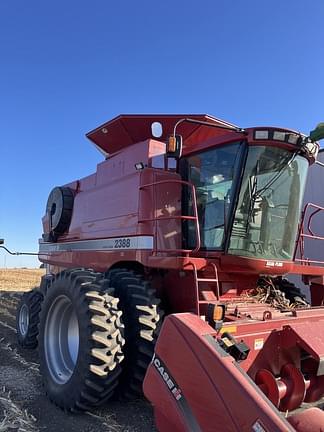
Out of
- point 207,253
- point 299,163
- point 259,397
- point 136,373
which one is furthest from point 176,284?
point 259,397

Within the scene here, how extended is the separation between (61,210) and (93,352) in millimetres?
3693

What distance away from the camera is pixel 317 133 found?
4586mm

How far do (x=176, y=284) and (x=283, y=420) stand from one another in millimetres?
2699

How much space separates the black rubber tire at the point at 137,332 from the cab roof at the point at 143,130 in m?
2.34

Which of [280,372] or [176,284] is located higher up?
[176,284]

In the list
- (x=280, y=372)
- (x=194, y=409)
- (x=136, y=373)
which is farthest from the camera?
(x=136, y=373)

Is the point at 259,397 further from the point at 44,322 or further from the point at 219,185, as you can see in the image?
the point at 44,322

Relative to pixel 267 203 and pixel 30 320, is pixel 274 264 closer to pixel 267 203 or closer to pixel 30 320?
pixel 267 203

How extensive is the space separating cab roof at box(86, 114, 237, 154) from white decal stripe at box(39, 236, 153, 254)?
1536 millimetres

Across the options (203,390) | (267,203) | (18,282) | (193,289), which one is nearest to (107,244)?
(193,289)

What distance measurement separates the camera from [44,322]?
16.5ft

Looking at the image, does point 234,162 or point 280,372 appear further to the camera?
point 234,162

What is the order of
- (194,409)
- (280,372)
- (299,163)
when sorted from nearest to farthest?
1. (194,409)
2. (280,372)
3. (299,163)

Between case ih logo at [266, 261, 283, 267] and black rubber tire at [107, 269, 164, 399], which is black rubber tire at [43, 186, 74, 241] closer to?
black rubber tire at [107, 269, 164, 399]
